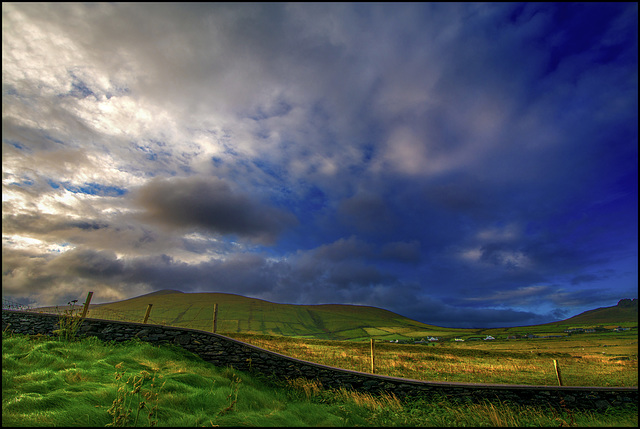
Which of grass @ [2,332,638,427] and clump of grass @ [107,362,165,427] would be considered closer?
clump of grass @ [107,362,165,427]

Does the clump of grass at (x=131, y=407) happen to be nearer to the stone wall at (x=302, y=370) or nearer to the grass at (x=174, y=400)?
the grass at (x=174, y=400)

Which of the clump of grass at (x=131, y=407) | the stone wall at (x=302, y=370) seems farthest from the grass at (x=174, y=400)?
the stone wall at (x=302, y=370)

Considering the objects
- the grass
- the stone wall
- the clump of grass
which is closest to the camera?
the clump of grass

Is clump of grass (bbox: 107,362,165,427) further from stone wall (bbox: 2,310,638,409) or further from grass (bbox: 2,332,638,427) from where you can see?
stone wall (bbox: 2,310,638,409)

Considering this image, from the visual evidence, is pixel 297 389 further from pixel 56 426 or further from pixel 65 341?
pixel 65 341

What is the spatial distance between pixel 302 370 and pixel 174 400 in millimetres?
8449

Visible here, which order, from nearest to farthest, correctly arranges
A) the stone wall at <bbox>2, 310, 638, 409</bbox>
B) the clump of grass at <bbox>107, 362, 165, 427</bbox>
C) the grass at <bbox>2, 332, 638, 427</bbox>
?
the clump of grass at <bbox>107, 362, 165, 427</bbox> → the grass at <bbox>2, 332, 638, 427</bbox> → the stone wall at <bbox>2, 310, 638, 409</bbox>

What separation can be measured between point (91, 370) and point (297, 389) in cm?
938

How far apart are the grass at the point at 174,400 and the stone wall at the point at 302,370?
1.62 ft

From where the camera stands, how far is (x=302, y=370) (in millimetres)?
16438

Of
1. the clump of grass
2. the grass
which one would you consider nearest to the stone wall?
the grass

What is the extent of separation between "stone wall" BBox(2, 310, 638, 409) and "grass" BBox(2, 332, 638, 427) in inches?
19.5

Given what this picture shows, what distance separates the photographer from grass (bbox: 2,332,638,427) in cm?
784

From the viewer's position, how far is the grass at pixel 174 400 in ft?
25.7
